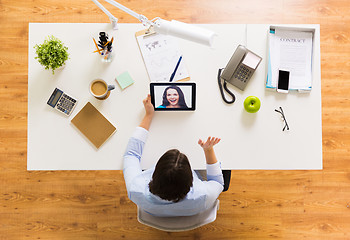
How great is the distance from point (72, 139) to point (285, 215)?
58.3 inches

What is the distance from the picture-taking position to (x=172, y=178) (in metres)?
0.96

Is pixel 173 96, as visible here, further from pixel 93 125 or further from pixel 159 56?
pixel 93 125

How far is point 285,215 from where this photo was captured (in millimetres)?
1943

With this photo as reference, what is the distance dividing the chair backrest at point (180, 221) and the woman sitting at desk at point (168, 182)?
22 millimetres

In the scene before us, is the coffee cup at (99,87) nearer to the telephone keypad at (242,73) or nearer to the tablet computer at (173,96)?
the tablet computer at (173,96)

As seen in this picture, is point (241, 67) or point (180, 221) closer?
point (180, 221)

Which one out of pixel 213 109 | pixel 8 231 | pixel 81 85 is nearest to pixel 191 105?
pixel 213 109

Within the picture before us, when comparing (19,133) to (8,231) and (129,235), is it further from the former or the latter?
(129,235)

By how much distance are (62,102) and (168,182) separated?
2.14ft

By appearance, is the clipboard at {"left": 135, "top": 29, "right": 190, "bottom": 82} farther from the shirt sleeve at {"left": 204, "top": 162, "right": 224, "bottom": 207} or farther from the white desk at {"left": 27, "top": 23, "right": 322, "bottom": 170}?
the shirt sleeve at {"left": 204, "top": 162, "right": 224, "bottom": 207}

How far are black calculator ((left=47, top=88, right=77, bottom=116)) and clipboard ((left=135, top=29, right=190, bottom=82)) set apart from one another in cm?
37

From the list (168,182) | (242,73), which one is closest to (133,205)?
(168,182)

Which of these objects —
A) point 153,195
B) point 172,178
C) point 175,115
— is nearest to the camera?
point 172,178

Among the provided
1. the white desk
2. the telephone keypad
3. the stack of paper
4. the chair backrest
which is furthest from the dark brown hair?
the stack of paper
